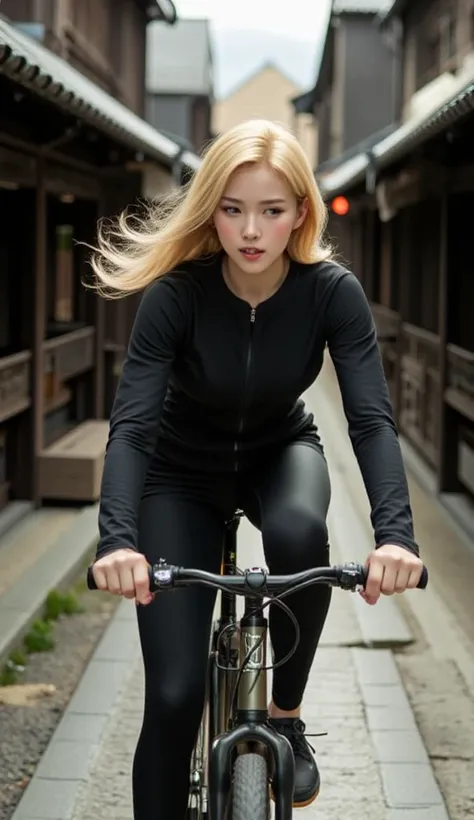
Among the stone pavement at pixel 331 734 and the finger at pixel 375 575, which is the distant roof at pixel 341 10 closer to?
the stone pavement at pixel 331 734

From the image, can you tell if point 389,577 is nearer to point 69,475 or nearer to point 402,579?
point 402,579

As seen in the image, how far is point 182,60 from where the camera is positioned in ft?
128

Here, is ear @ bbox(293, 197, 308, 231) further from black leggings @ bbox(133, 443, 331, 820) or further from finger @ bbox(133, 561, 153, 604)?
finger @ bbox(133, 561, 153, 604)

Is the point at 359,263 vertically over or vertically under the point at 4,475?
over

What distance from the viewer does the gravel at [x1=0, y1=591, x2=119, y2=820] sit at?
16.1ft

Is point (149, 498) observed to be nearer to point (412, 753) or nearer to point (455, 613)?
point (412, 753)

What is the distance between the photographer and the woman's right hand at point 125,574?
8.32ft

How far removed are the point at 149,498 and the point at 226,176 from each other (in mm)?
784

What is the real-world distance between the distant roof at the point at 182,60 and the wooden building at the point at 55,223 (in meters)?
21.4

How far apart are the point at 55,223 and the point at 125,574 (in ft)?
38.8

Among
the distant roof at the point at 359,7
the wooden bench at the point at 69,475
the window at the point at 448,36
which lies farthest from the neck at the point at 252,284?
the distant roof at the point at 359,7

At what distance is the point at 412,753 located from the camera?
4961 millimetres

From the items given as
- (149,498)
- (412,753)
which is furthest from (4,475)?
(149,498)

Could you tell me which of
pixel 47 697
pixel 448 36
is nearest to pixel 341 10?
pixel 448 36
